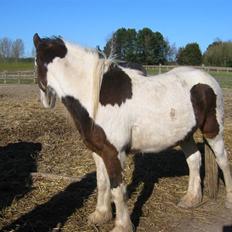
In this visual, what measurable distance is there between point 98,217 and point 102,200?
20cm

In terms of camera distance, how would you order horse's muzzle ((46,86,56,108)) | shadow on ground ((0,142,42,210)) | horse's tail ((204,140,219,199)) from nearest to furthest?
1. horse's muzzle ((46,86,56,108))
2. shadow on ground ((0,142,42,210))
3. horse's tail ((204,140,219,199))

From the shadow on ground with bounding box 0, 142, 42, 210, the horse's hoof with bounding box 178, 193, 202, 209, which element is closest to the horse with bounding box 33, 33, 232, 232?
the horse's hoof with bounding box 178, 193, 202, 209

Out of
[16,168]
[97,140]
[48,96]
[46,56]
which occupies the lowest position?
[16,168]

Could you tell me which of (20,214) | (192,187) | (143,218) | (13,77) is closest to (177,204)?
(192,187)

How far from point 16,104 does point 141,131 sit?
863cm

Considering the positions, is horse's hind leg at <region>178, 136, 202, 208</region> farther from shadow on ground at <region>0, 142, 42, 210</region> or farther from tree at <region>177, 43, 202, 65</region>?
tree at <region>177, 43, 202, 65</region>

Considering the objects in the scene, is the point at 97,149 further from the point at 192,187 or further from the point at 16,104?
the point at 16,104

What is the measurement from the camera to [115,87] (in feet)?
12.9

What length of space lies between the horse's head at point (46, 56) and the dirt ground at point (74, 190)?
38cm

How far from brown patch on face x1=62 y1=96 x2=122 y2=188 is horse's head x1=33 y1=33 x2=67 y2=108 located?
211 millimetres

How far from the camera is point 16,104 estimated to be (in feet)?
39.3

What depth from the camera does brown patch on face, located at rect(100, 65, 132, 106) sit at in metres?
3.87

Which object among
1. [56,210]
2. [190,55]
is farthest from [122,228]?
[190,55]

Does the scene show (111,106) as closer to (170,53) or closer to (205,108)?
(205,108)
